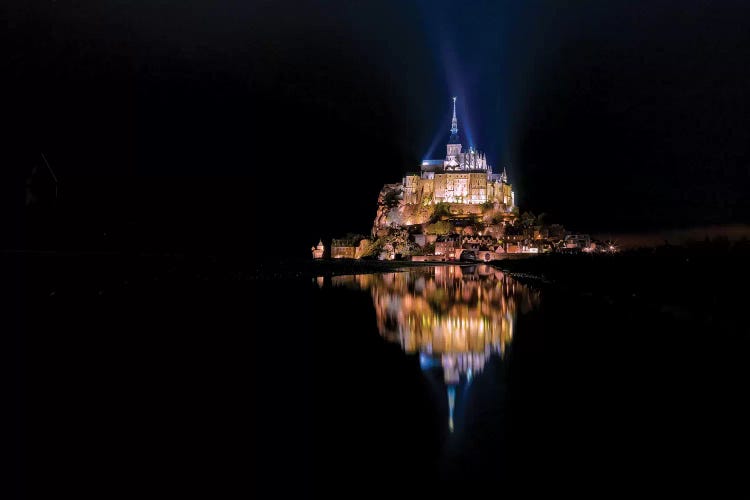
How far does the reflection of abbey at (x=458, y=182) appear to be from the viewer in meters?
91.5

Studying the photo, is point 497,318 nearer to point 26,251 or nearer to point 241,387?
point 241,387

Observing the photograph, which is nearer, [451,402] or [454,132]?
[451,402]

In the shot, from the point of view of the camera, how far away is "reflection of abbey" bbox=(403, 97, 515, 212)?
9150 cm

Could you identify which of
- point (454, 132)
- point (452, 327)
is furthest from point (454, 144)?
point (452, 327)

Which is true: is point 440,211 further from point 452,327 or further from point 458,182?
point 452,327

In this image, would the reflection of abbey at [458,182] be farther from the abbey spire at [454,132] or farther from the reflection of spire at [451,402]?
the reflection of spire at [451,402]

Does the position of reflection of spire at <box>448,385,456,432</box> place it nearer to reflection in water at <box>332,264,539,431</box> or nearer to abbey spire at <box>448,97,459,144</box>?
reflection in water at <box>332,264,539,431</box>

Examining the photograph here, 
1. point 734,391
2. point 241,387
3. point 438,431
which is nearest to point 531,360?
point 734,391

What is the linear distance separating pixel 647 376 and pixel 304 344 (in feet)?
15.0

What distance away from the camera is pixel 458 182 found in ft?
302

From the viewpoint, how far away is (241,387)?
556cm

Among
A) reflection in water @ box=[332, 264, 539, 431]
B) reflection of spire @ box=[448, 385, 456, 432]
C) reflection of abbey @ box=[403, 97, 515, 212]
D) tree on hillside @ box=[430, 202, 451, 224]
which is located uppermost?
reflection of abbey @ box=[403, 97, 515, 212]

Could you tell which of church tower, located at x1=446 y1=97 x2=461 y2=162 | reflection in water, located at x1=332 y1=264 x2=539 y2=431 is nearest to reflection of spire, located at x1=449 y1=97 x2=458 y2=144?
church tower, located at x1=446 y1=97 x2=461 y2=162

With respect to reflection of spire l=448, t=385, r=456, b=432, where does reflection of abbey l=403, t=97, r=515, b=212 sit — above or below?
above
